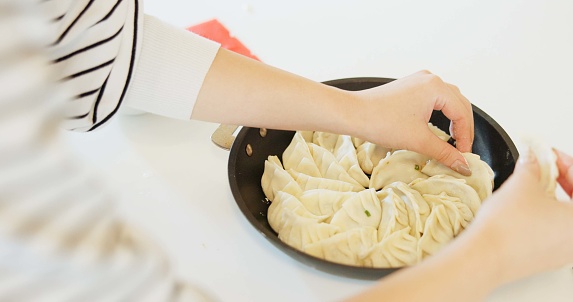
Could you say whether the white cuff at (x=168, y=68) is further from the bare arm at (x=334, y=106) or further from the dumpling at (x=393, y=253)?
the dumpling at (x=393, y=253)

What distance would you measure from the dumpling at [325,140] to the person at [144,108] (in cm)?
12

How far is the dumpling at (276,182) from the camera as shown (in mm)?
845

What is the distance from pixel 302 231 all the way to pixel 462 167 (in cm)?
26

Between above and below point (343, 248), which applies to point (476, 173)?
above

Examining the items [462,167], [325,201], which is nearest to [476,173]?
[462,167]

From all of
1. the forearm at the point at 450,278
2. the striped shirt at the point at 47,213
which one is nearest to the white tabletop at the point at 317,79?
the forearm at the point at 450,278

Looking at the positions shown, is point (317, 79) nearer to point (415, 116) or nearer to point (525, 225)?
point (415, 116)

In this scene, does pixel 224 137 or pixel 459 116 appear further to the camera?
pixel 224 137

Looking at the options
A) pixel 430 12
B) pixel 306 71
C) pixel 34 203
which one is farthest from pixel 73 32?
pixel 430 12

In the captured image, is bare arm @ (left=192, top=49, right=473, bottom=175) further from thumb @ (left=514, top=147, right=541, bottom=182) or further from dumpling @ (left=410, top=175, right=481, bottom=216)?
thumb @ (left=514, top=147, right=541, bottom=182)

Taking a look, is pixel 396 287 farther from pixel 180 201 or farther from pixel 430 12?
pixel 430 12

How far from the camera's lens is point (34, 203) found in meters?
0.36

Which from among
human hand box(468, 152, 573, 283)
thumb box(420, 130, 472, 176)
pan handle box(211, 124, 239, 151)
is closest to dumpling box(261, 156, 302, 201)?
pan handle box(211, 124, 239, 151)

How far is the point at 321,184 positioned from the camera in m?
0.85
